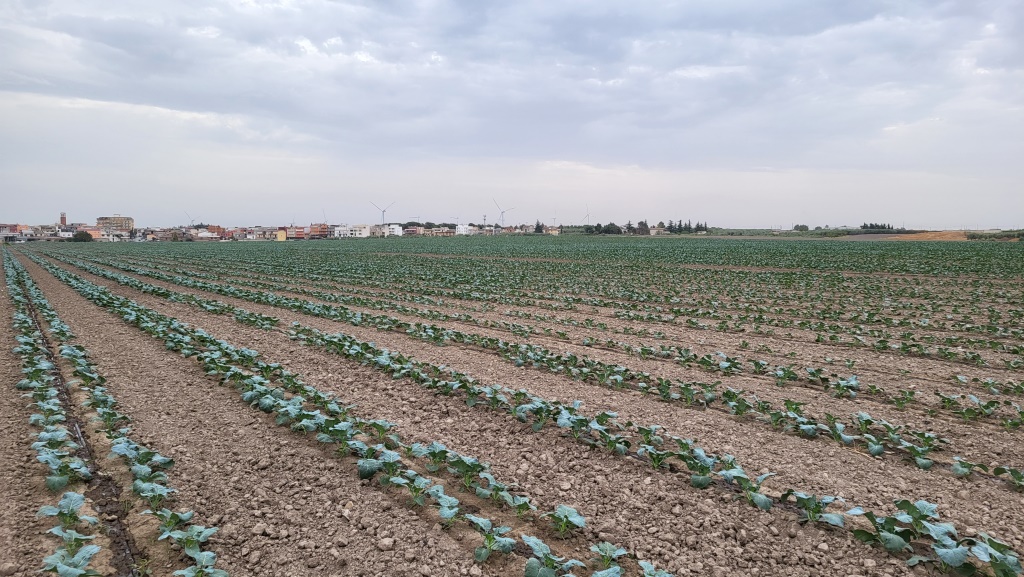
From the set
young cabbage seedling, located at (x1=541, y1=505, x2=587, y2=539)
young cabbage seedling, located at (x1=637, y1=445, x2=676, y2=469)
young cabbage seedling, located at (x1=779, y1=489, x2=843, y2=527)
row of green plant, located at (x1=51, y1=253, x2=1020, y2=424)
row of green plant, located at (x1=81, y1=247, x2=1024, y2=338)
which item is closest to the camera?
young cabbage seedling, located at (x1=541, y1=505, x2=587, y2=539)

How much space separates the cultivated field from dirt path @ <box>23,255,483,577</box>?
24mm

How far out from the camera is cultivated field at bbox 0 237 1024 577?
163 inches

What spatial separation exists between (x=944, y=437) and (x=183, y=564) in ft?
25.4

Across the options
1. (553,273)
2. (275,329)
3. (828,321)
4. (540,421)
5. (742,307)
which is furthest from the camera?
(553,273)

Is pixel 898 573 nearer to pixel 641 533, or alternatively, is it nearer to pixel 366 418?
pixel 641 533

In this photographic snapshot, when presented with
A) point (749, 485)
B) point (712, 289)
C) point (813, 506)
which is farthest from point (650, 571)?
point (712, 289)

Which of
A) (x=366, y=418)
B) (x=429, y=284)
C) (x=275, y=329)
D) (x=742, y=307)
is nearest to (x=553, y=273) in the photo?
(x=429, y=284)

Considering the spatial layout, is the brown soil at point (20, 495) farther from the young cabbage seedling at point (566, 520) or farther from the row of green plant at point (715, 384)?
the row of green plant at point (715, 384)

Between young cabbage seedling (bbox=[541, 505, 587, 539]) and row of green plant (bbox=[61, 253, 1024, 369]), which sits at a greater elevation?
row of green plant (bbox=[61, 253, 1024, 369])

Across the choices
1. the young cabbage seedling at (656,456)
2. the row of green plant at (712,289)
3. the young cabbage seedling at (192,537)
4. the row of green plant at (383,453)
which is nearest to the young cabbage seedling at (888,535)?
the young cabbage seedling at (656,456)

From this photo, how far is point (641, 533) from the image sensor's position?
444cm

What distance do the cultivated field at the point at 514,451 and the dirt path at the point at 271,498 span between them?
2cm

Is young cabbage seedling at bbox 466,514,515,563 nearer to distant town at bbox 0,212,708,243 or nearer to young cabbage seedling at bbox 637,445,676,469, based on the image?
young cabbage seedling at bbox 637,445,676,469

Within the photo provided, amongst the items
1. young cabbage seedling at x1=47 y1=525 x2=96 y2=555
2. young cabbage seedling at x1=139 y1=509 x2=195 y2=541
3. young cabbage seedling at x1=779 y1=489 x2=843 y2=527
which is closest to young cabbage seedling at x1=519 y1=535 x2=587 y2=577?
young cabbage seedling at x1=779 y1=489 x2=843 y2=527
